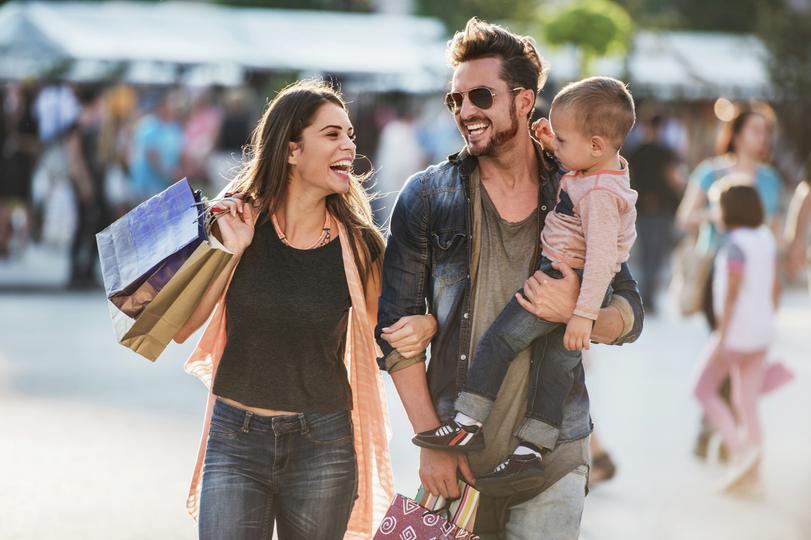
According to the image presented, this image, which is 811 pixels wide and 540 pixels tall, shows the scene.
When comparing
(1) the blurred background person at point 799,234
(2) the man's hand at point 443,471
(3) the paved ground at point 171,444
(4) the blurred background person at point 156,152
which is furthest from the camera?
(4) the blurred background person at point 156,152

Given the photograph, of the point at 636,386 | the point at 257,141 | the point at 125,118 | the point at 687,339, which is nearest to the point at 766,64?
the point at 125,118

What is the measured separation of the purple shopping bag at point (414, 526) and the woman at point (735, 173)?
506 cm

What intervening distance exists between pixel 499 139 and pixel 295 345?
2.90 ft

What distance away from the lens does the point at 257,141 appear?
448 cm

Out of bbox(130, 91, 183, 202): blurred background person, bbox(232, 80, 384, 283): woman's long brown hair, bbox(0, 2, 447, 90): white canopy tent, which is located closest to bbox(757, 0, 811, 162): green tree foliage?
bbox(0, 2, 447, 90): white canopy tent

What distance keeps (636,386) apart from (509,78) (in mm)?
7436

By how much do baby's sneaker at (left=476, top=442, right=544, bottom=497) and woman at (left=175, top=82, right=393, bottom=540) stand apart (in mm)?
551

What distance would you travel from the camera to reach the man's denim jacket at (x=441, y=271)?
13.0 ft

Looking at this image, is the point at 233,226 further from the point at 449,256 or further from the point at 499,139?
the point at 499,139

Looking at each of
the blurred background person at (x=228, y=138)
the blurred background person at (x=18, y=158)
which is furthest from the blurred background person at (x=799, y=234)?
the blurred background person at (x=228, y=138)

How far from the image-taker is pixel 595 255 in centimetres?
381

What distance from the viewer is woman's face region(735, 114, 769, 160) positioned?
28.8 ft

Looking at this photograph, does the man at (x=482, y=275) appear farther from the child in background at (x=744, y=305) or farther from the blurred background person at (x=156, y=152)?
the blurred background person at (x=156, y=152)

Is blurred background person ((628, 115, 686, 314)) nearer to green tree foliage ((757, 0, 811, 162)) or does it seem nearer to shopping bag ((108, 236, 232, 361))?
shopping bag ((108, 236, 232, 361))
